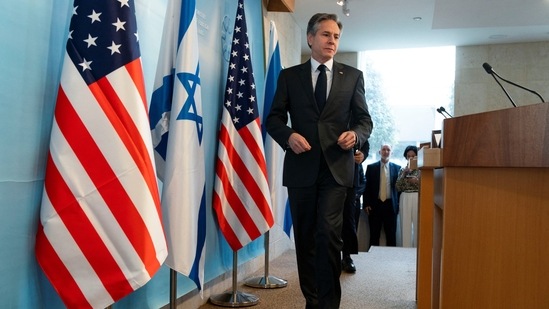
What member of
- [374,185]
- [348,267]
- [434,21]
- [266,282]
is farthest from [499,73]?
[266,282]

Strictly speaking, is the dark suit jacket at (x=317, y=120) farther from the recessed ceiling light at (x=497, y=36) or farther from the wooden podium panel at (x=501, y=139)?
the recessed ceiling light at (x=497, y=36)

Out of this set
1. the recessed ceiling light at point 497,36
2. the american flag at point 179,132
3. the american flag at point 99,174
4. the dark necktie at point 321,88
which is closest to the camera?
the american flag at point 99,174

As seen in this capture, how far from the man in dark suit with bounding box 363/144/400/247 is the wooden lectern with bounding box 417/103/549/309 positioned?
658 cm

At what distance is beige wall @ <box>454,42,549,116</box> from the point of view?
8.17 m

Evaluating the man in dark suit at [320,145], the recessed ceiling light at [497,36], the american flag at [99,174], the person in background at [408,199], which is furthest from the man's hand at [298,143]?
the recessed ceiling light at [497,36]

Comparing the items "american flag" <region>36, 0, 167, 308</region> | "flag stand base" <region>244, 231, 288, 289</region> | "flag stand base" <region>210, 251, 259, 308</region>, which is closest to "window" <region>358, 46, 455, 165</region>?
"flag stand base" <region>244, 231, 288, 289</region>

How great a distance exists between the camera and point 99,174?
185 cm

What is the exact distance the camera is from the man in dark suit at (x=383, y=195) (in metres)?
8.14

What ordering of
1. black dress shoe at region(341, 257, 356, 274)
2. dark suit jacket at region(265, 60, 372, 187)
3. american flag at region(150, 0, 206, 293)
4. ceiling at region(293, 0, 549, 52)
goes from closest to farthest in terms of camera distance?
american flag at region(150, 0, 206, 293) < dark suit jacket at region(265, 60, 372, 187) < black dress shoe at region(341, 257, 356, 274) < ceiling at region(293, 0, 549, 52)

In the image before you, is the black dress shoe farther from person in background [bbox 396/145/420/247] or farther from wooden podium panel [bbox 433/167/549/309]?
wooden podium panel [bbox 433/167/549/309]

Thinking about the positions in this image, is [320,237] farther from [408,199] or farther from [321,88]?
[408,199]

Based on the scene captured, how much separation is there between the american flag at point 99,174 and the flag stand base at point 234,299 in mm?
1525

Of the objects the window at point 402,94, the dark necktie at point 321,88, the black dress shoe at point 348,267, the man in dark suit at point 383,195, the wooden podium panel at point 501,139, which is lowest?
the black dress shoe at point 348,267

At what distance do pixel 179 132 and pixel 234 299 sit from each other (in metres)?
1.38
